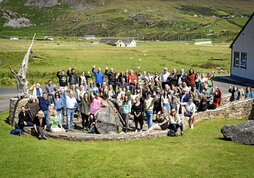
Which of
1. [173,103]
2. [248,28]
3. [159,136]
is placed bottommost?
[159,136]

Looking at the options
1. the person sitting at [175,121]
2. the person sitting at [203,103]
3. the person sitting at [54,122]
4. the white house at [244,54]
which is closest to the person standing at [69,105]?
the person sitting at [54,122]

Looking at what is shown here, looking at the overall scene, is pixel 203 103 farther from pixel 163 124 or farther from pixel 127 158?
pixel 127 158

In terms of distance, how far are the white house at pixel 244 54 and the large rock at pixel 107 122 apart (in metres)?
24.8

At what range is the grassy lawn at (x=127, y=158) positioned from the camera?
1054cm

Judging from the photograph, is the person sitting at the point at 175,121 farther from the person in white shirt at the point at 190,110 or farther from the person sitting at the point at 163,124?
the person in white shirt at the point at 190,110

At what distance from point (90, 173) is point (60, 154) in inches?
91.5

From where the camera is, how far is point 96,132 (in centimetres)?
1590

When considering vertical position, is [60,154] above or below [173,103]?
below

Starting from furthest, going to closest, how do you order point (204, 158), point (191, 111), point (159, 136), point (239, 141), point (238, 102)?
point (238, 102) < point (191, 111) < point (159, 136) < point (239, 141) < point (204, 158)

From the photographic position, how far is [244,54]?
38.5 metres

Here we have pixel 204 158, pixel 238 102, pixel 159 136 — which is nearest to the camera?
pixel 204 158

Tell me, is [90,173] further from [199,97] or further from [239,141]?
[199,97]

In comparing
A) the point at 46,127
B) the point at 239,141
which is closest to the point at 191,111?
the point at 239,141

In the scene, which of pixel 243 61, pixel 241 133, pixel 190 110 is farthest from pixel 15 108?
pixel 243 61
